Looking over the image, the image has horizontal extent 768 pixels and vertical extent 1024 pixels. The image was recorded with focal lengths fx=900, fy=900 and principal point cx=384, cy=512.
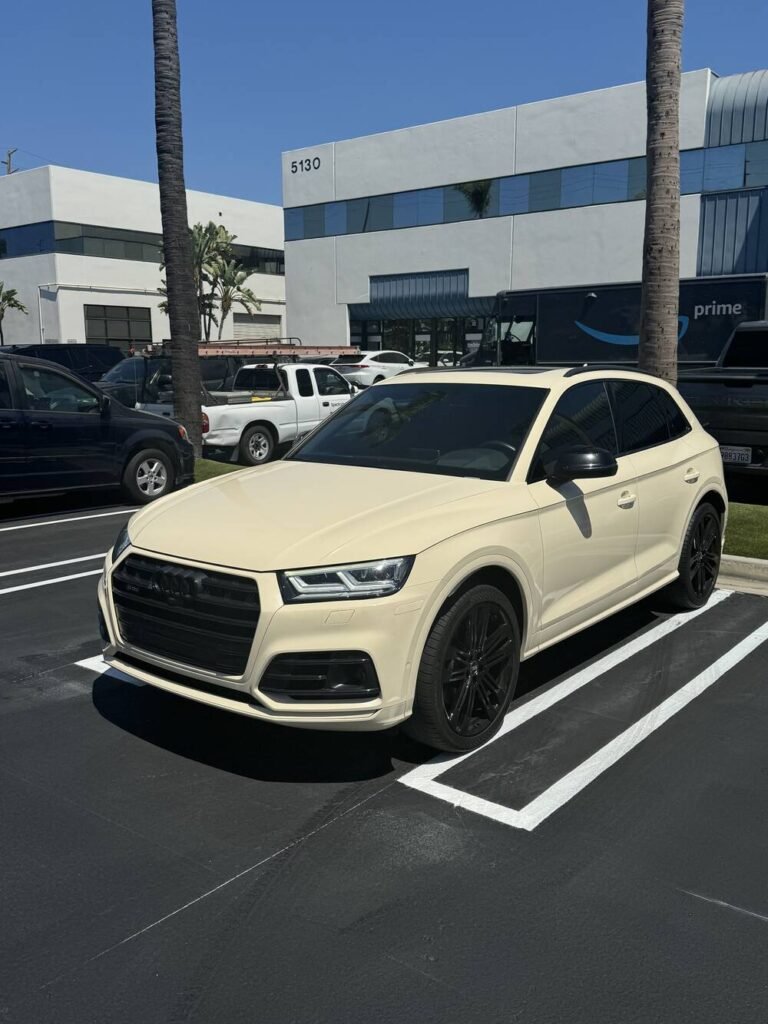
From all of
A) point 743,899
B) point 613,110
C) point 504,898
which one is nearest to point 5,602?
point 504,898

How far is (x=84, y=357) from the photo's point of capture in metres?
22.2

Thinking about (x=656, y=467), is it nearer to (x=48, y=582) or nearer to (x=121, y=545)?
(x=121, y=545)

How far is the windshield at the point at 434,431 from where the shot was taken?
468 cm

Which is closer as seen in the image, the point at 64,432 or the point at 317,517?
the point at 317,517

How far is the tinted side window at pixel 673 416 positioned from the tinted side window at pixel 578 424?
33.3 inches

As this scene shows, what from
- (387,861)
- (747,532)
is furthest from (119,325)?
(387,861)

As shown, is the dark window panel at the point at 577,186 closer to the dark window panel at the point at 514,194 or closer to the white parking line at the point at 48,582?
the dark window panel at the point at 514,194

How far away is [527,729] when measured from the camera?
4426mm

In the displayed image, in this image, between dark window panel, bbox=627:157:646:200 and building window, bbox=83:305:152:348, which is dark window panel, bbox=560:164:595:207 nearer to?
dark window panel, bbox=627:157:646:200

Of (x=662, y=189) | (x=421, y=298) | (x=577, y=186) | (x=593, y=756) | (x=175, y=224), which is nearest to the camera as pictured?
(x=593, y=756)

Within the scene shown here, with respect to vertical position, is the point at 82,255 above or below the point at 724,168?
below

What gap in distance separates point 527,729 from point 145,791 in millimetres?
1828

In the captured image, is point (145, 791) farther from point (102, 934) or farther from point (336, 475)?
point (336, 475)

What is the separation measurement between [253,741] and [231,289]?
4789 cm
